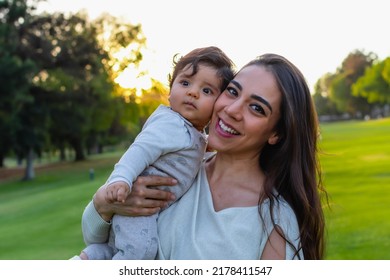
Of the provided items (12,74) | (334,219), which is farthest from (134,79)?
(334,219)

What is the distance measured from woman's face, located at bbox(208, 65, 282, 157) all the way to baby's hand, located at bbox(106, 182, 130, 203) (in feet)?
1.13

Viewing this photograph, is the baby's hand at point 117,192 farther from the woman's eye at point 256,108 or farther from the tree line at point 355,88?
the tree line at point 355,88

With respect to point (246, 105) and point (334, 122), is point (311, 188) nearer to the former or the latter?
point (246, 105)

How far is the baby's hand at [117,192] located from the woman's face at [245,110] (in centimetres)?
34

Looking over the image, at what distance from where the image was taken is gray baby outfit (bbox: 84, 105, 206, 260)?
216 centimetres

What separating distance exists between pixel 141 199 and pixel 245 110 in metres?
0.49

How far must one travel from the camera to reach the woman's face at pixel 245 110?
2.11 m

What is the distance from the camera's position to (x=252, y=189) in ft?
7.24

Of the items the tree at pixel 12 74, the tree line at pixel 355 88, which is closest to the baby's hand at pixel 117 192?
the tree at pixel 12 74

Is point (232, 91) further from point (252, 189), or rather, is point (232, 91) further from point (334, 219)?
point (334, 219)

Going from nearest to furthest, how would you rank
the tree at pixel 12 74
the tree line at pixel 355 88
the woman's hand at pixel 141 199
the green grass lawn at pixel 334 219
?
1. the woman's hand at pixel 141 199
2. the green grass lawn at pixel 334 219
3. the tree at pixel 12 74
4. the tree line at pixel 355 88

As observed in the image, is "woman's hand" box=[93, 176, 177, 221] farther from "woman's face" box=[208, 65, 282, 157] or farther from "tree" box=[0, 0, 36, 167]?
"tree" box=[0, 0, 36, 167]
